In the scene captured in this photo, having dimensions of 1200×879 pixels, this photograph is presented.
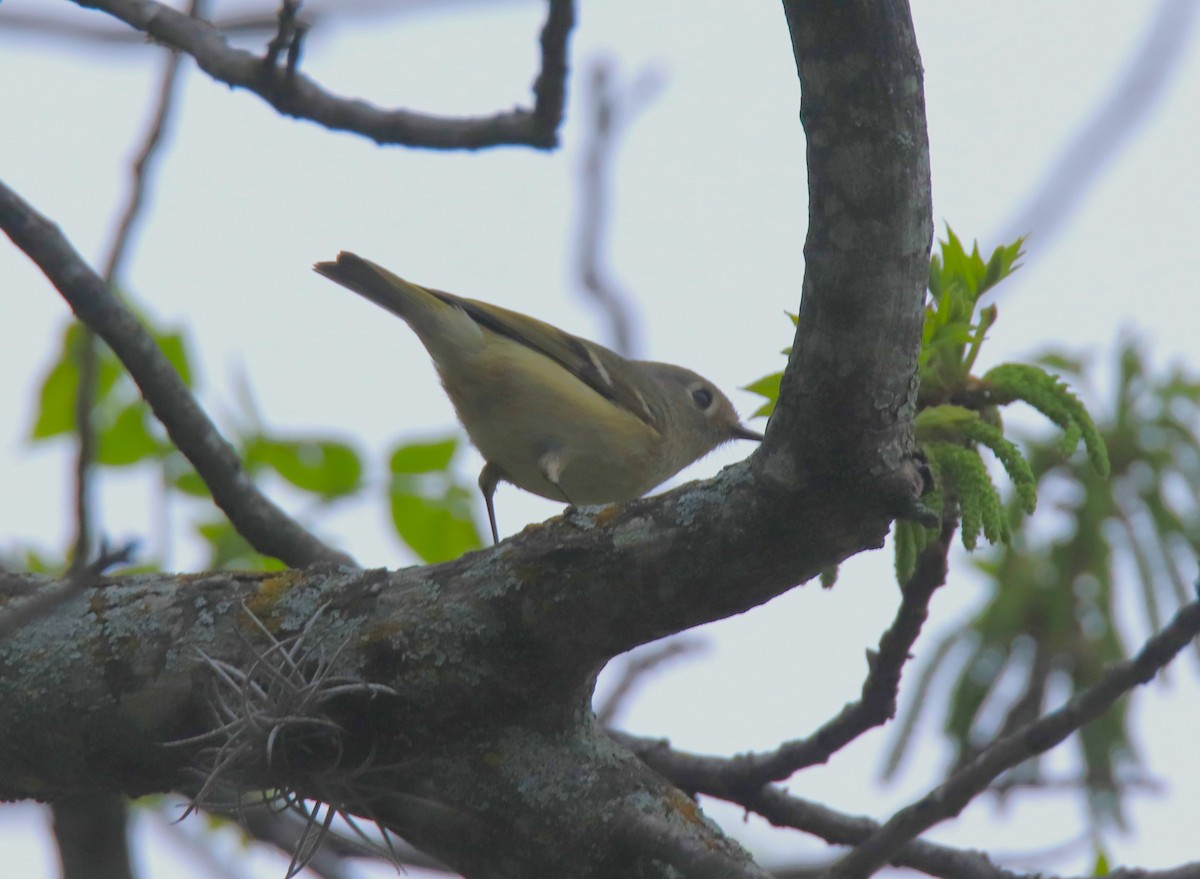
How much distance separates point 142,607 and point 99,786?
1.33 feet

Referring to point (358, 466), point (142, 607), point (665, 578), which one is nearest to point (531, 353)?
point (358, 466)

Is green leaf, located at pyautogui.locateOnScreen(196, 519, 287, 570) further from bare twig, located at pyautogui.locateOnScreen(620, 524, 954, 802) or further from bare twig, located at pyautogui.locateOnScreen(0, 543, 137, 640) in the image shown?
bare twig, located at pyautogui.locateOnScreen(0, 543, 137, 640)

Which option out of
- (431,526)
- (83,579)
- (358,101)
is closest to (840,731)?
(431,526)

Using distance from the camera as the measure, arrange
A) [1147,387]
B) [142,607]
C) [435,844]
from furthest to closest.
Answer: [1147,387] → [142,607] → [435,844]

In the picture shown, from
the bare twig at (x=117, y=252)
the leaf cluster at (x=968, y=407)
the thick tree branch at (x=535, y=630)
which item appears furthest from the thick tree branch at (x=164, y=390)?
the leaf cluster at (x=968, y=407)

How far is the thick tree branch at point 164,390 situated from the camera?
353 centimetres

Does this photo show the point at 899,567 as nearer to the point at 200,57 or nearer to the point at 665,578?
the point at 665,578

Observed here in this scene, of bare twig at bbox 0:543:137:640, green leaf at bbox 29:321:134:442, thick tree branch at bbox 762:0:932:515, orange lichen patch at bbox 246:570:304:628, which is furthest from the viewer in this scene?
green leaf at bbox 29:321:134:442

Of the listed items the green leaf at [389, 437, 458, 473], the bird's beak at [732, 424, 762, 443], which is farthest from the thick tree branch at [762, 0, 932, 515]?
the bird's beak at [732, 424, 762, 443]

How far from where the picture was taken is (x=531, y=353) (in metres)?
4.79

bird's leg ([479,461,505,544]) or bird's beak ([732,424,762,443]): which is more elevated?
bird's beak ([732,424,762,443])

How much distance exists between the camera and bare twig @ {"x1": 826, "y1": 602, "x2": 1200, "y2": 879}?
8.53 ft

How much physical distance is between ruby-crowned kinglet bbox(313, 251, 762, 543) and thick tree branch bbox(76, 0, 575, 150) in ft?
2.19

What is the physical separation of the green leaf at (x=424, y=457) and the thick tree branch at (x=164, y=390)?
0.40 metres
